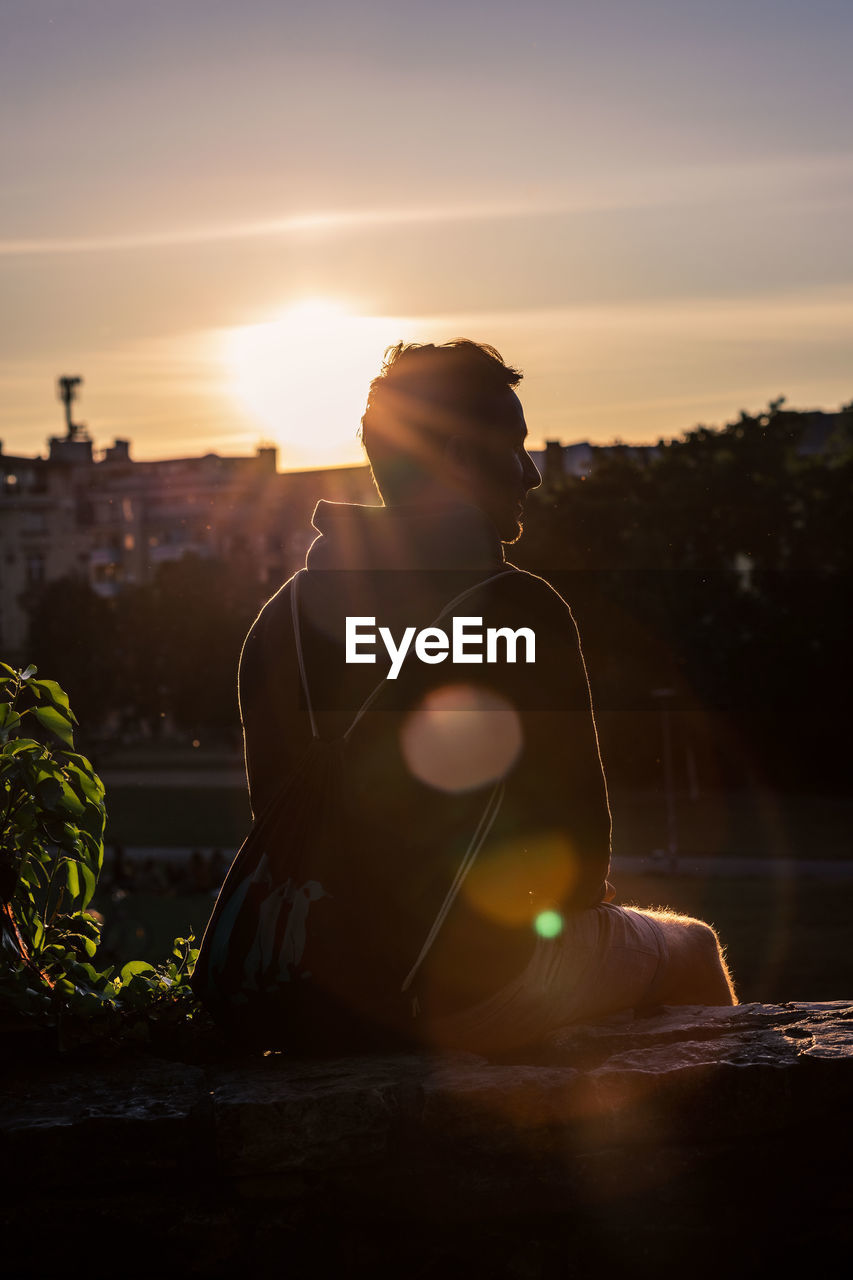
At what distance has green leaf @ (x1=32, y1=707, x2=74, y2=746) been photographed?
11.5 feet

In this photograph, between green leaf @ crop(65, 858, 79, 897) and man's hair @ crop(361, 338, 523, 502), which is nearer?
man's hair @ crop(361, 338, 523, 502)

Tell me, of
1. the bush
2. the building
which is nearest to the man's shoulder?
the bush

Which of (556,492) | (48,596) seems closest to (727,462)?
(556,492)

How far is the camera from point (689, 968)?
3.65m

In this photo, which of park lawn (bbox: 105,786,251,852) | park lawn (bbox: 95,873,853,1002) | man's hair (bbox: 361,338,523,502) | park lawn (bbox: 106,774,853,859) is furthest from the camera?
park lawn (bbox: 105,786,251,852)

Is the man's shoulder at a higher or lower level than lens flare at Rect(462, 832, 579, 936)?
higher

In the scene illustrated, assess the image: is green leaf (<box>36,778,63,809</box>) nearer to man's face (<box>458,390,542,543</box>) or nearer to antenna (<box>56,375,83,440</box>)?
man's face (<box>458,390,542,543</box>)

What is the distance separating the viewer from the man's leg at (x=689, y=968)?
3584 mm

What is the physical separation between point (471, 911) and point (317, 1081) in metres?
0.42

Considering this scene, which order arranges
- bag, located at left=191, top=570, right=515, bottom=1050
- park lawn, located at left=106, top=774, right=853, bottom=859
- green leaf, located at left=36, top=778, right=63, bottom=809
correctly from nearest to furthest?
1. bag, located at left=191, top=570, right=515, bottom=1050
2. green leaf, located at left=36, top=778, right=63, bottom=809
3. park lawn, located at left=106, top=774, right=853, bottom=859

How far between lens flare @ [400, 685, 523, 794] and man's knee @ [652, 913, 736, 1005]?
68cm

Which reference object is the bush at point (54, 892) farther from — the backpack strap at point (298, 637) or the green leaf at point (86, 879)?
the backpack strap at point (298, 637)

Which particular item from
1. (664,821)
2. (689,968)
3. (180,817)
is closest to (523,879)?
(689,968)

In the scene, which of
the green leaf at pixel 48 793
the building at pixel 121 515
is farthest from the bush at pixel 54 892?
the building at pixel 121 515
